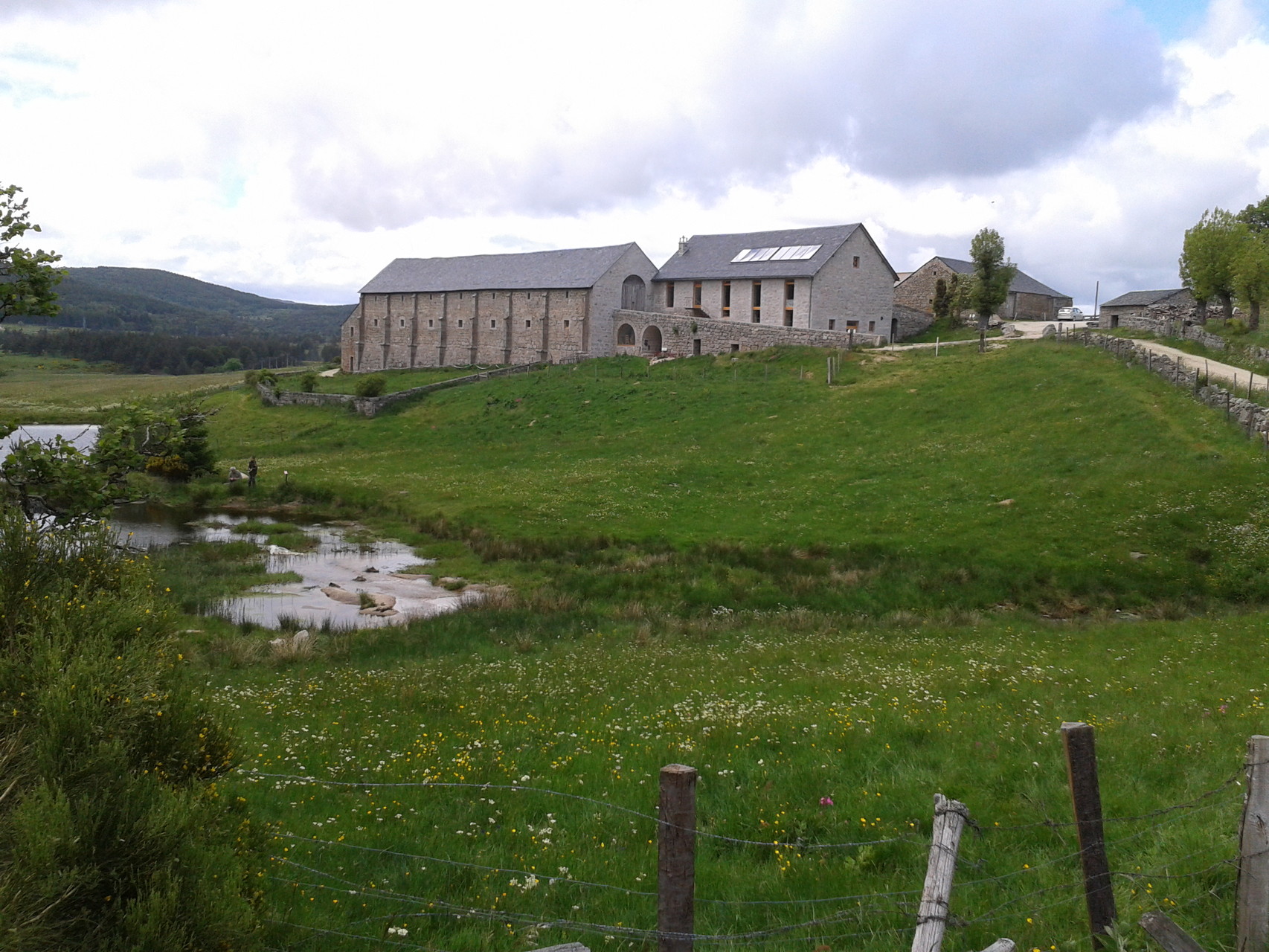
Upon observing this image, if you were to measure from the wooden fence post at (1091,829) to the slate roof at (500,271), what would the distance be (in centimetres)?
6825

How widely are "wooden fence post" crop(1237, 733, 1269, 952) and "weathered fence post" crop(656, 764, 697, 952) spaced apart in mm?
3511

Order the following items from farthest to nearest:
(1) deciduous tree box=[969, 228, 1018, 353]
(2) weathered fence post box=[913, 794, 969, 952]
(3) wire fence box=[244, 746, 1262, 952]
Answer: (1) deciduous tree box=[969, 228, 1018, 353] → (3) wire fence box=[244, 746, 1262, 952] → (2) weathered fence post box=[913, 794, 969, 952]

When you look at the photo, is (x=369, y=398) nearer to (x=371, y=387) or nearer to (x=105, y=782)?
(x=371, y=387)

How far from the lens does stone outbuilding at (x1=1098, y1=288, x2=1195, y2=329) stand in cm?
6406

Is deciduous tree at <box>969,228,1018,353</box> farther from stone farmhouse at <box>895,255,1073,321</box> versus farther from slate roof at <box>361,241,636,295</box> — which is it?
slate roof at <box>361,241,636,295</box>

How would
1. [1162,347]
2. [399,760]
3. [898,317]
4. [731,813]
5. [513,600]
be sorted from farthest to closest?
[898,317]
[1162,347]
[513,600]
[399,760]
[731,813]

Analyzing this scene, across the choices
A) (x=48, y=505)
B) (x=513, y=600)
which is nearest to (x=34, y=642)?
(x=48, y=505)

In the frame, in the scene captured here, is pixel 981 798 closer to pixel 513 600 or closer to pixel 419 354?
pixel 513 600

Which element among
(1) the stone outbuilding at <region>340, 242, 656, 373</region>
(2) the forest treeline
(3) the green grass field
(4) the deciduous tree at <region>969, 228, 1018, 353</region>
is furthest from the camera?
(2) the forest treeline

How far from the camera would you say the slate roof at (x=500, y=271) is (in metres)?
74.2

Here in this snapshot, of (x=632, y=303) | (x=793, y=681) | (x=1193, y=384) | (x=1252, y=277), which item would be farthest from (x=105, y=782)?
(x=632, y=303)

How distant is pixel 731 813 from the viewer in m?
8.74

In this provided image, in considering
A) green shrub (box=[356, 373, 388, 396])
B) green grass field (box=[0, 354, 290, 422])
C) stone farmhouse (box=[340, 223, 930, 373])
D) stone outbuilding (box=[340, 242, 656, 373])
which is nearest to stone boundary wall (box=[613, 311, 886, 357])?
stone farmhouse (box=[340, 223, 930, 373])

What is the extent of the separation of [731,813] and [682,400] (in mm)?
42393
